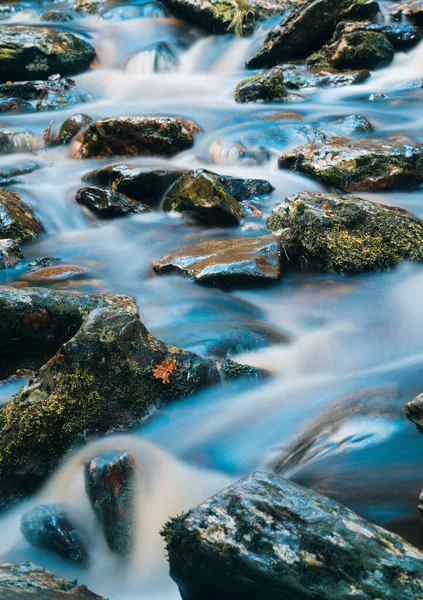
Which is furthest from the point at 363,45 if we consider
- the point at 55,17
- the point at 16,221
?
the point at 55,17

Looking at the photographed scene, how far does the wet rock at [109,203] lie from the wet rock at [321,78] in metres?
6.60

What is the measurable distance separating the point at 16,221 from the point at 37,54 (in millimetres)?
9011

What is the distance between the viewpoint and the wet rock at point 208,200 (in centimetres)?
684

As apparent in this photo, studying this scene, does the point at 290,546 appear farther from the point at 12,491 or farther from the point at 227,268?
the point at 227,268

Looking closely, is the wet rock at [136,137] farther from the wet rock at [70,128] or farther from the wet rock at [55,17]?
the wet rock at [55,17]

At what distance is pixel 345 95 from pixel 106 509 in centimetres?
1101

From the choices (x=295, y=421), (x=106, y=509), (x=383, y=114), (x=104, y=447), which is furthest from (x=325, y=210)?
(x=383, y=114)

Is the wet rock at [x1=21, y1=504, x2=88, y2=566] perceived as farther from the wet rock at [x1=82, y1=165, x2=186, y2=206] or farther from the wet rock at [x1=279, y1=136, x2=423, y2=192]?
the wet rock at [x1=279, y1=136, x2=423, y2=192]

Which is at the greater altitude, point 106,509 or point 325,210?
point 325,210

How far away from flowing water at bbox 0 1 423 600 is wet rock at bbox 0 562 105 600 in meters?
0.21

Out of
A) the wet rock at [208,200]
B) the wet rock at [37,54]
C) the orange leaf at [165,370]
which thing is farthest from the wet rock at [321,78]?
the orange leaf at [165,370]

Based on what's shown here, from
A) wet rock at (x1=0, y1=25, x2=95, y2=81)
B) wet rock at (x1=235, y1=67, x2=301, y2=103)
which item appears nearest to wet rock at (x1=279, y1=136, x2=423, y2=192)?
wet rock at (x1=235, y1=67, x2=301, y2=103)

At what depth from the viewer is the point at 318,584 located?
→ 212 cm

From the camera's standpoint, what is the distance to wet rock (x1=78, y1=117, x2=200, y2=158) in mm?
9000
